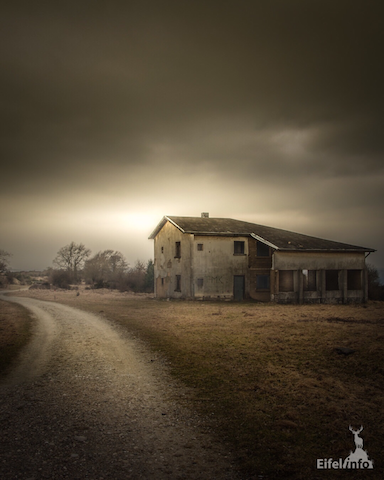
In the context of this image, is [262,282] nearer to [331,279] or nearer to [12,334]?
[331,279]

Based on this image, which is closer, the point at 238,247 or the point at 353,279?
the point at 238,247

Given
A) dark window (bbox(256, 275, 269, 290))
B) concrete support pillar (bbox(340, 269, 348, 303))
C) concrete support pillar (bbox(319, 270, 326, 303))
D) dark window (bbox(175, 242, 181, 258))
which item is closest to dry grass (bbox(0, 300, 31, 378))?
dark window (bbox(175, 242, 181, 258))

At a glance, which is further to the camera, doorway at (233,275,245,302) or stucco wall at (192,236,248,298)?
doorway at (233,275,245,302)

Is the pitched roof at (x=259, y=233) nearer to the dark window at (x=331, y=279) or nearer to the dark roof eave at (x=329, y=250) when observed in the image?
the dark roof eave at (x=329, y=250)

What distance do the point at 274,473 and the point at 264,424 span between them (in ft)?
4.64

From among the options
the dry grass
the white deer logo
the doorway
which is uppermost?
the doorway

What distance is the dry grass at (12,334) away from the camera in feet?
32.3

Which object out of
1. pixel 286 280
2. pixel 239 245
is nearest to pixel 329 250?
pixel 286 280

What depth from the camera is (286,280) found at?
29.6m

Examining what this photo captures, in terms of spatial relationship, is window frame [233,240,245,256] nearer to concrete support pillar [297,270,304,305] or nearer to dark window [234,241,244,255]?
dark window [234,241,244,255]

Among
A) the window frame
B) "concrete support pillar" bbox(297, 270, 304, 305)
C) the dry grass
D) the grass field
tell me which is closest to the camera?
the grass field

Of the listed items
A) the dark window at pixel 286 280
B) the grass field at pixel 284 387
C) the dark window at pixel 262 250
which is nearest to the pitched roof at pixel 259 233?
the dark window at pixel 262 250

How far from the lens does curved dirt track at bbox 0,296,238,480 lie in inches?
173

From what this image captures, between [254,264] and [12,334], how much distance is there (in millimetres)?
20587
